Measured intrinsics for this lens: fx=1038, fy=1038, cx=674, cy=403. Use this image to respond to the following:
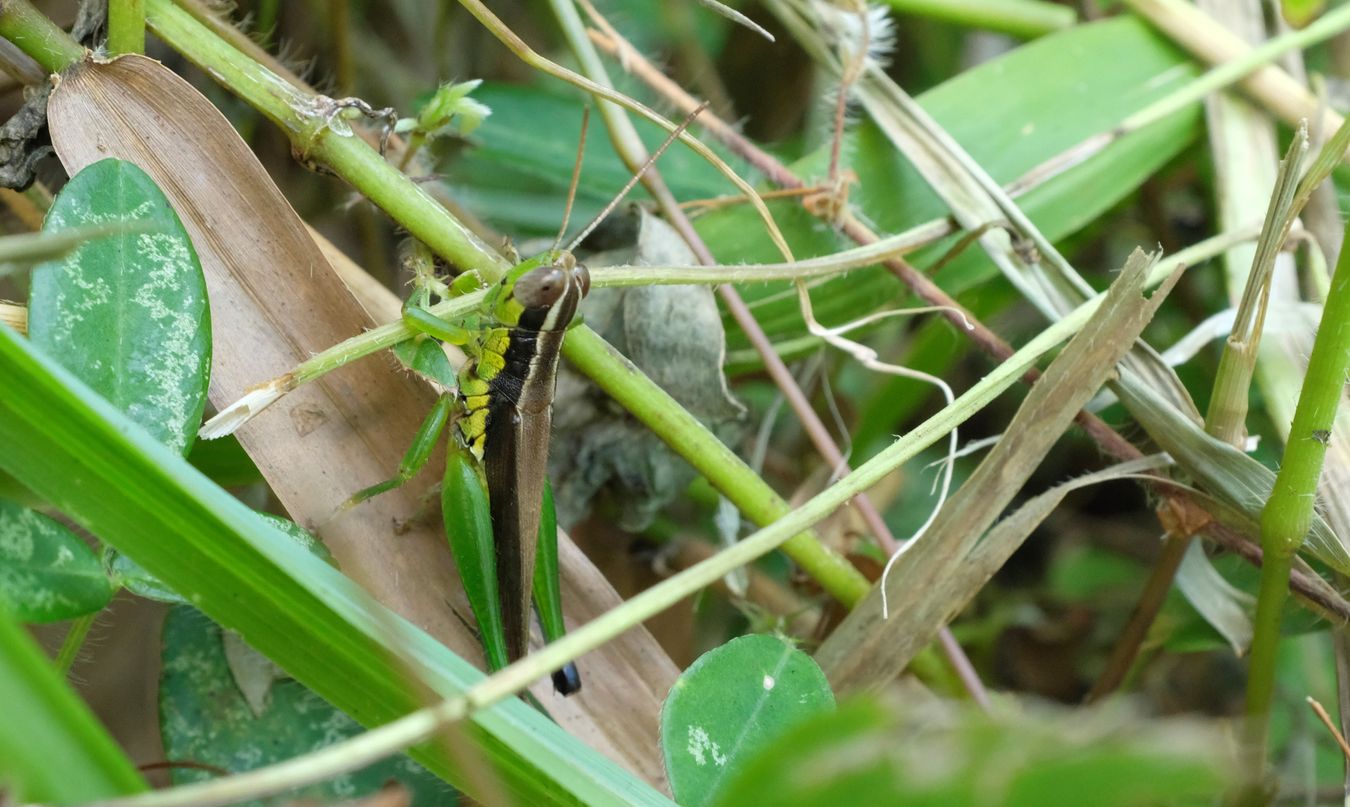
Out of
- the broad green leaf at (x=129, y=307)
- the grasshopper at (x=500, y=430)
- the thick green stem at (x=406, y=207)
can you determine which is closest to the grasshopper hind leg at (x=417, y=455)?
the grasshopper at (x=500, y=430)

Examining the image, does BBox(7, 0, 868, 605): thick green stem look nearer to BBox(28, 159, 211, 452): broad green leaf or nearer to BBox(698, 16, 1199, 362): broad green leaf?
BBox(28, 159, 211, 452): broad green leaf

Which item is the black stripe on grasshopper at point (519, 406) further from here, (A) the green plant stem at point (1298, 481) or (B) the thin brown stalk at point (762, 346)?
(A) the green plant stem at point (1298, 481)

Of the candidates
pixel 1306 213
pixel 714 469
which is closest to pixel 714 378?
pixel 714 469

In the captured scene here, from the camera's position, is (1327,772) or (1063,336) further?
(1327,772)

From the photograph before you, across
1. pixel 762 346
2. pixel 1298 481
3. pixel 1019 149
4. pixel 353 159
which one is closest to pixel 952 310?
pixel 762 346

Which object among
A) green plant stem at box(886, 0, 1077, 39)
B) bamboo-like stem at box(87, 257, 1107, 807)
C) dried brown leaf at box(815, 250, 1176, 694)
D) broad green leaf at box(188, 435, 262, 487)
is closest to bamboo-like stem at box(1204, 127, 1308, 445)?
dried brown leaf at box(815, 250, 1176, 694)

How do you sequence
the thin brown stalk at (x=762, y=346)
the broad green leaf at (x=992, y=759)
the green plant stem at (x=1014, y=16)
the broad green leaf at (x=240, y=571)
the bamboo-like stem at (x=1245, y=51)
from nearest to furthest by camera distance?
1. the broad green leaf at (x=992, y=759)
2. the broad green leaf at (x=240, y=571)
3. the thin brown stalk at (x=762, y=346)
4. the bamboo-like stem at (x=1245, y=51)
5. the green plant stem at (x=1014, y=16)

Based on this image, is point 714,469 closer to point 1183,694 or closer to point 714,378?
point 714,378
